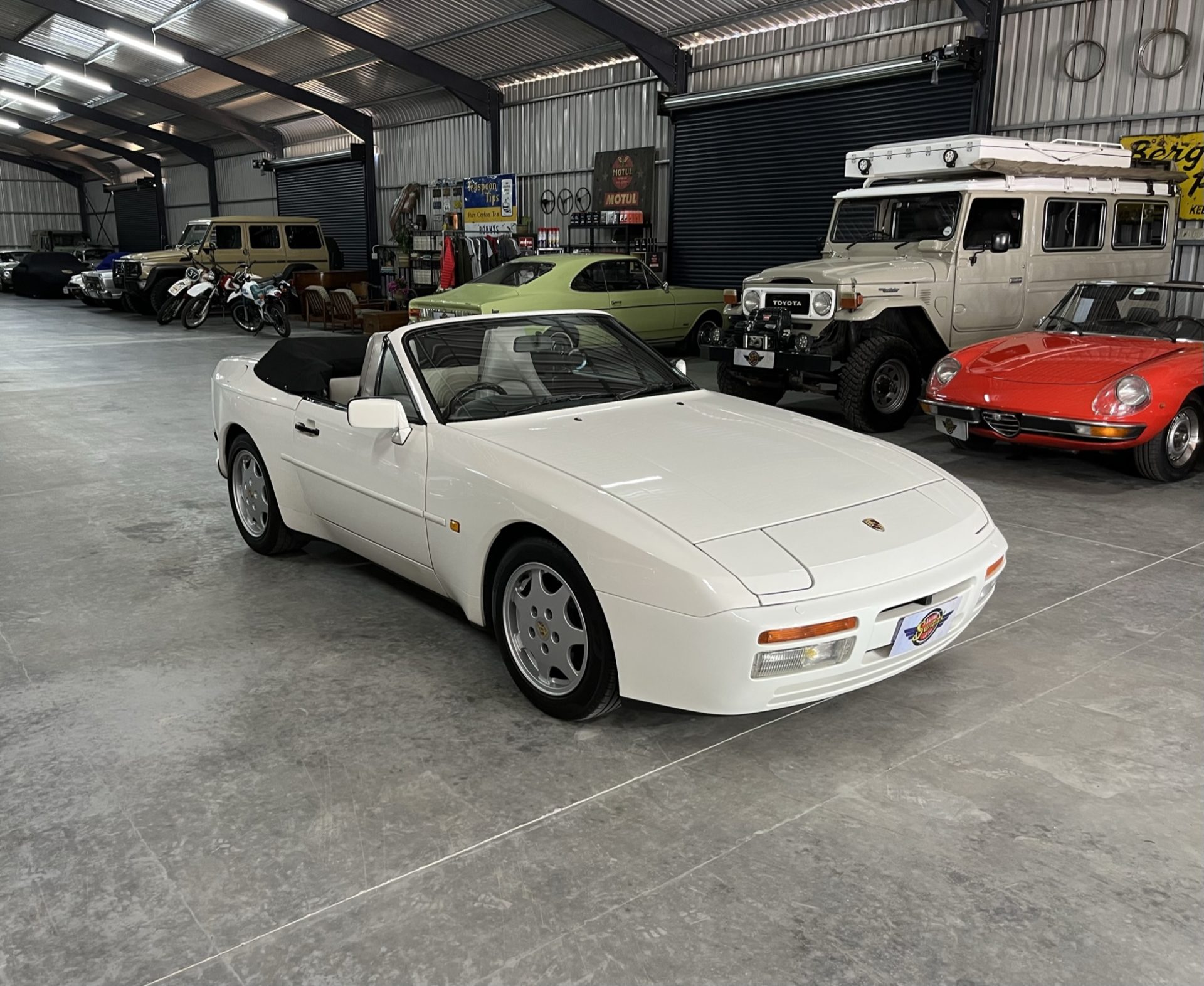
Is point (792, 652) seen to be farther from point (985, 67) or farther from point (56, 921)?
point (985, 67)

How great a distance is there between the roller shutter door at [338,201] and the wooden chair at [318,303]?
14.9ft

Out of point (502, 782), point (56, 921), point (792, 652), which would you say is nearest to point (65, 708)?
point (56, 921)

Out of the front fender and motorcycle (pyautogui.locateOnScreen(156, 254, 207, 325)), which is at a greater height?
motorcycle (pyautogui.locateOnScreen(156, 254, 207, 325))

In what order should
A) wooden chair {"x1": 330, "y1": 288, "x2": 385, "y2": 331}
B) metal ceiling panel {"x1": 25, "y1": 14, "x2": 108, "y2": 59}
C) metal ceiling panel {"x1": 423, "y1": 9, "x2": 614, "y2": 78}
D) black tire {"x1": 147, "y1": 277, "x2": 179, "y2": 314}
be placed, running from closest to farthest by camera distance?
metal ceiling panel {"x1": 423, "y1": 9, "x2": 614, "y2": 78} < wooden chair {"x1": 330, "y1": 288, "x2": 385, "y2": 331} < black tire {"x1": 147, "y1": 277, "x2": 179, "y2": 314} < metal ceiling panel {"x1": 25, "y1": 14, "x2": 108, "y2": 59}

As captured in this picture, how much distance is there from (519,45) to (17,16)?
12517mm

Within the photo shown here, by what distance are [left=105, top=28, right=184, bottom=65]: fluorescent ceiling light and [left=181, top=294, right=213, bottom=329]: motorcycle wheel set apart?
5669 mm

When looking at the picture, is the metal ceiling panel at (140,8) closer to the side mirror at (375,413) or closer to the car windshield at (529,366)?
the car windshield at (529,366)

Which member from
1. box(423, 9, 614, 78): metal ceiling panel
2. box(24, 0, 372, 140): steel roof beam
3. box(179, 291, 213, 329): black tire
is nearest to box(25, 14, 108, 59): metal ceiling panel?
box(24, 0, 372, 140): steel roof beam

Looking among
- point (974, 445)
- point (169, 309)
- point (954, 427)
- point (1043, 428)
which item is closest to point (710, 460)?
point (1043, 428)

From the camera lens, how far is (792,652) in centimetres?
274

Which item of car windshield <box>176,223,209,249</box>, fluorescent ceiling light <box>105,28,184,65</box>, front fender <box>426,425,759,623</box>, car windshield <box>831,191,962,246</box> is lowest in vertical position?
front fender <box>426,425,759,623</box>

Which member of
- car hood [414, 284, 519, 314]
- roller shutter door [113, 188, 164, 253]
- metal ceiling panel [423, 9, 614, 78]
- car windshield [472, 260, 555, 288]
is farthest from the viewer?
roller shutter door [113, 188, 164, 253]

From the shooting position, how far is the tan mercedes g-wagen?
64.9 feet

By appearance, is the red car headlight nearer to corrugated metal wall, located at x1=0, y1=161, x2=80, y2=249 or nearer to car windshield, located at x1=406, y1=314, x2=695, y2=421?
car windshield, located at x1=406, y1=314, x2=695, y2=421
